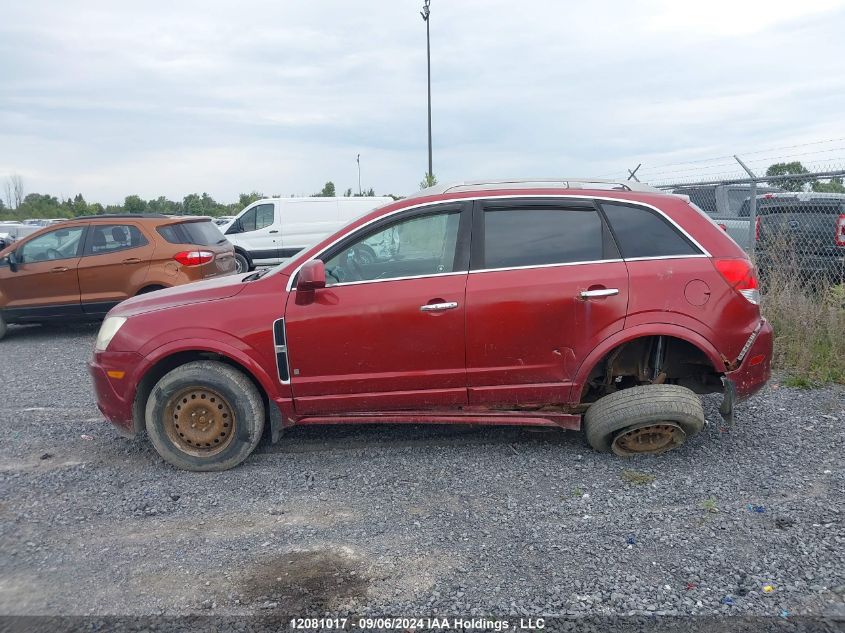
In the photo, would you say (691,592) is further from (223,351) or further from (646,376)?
(223,351)

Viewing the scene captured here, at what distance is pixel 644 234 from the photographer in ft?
14.5

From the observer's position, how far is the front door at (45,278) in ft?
30.5

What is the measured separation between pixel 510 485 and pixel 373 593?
4.41 ft

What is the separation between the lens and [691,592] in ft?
9.91

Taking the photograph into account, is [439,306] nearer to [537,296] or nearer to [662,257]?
[537,296]

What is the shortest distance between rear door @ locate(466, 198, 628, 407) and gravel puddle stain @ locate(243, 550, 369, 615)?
1.51 metres

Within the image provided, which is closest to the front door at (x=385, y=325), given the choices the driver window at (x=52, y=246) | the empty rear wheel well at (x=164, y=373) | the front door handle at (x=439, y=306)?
the front door handle at (x=439, y=306)

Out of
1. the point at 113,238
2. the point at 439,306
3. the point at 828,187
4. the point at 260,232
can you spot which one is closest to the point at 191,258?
the point at 113,238

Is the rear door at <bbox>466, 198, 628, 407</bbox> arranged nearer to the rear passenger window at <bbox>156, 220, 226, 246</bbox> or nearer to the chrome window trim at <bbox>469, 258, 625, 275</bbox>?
the chrome window trim at <bbox>469, 258, 625, 275</bbox>

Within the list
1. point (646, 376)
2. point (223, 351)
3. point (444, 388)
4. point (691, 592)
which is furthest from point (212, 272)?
point (691, 592)

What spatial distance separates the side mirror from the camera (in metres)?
4.24

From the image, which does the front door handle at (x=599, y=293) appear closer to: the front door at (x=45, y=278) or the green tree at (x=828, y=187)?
the green tree at (x=828, y=187)

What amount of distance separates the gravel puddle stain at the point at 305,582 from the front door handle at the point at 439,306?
5.15 ft

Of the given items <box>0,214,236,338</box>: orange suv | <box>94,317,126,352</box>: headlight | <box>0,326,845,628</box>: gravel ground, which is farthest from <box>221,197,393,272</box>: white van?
<box>94,317,126,352</box>: headlight
